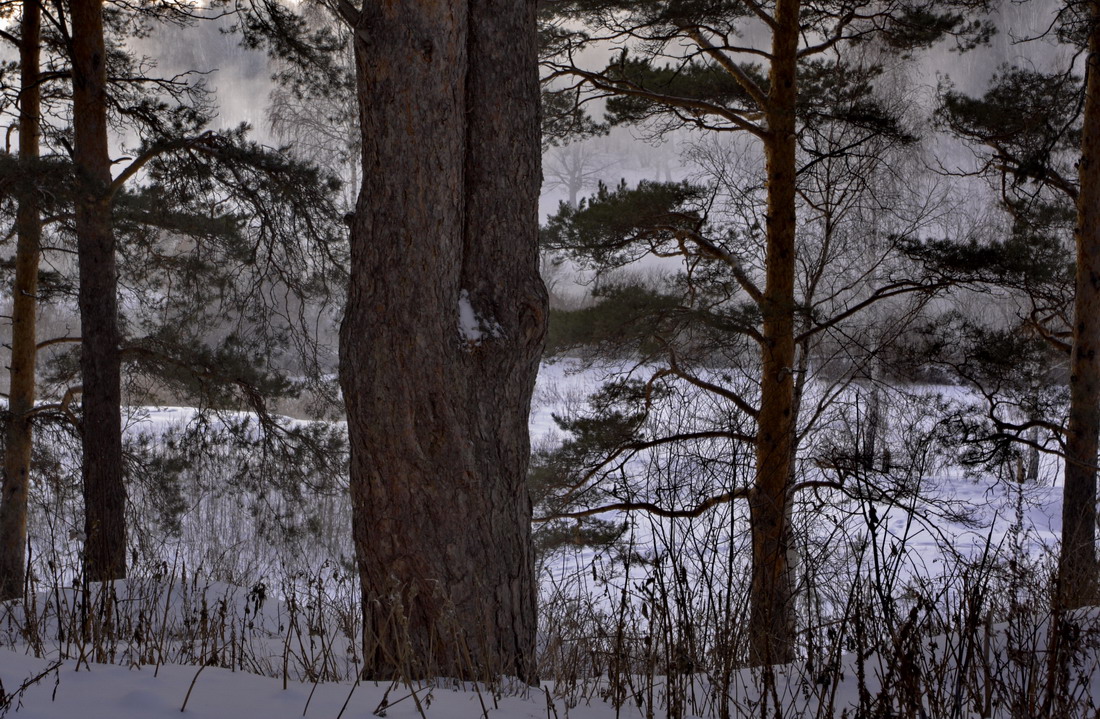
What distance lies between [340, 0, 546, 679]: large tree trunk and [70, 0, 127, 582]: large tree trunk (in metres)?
4.13

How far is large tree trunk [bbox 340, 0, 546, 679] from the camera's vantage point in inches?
128

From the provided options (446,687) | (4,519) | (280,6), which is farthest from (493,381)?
(4,519)

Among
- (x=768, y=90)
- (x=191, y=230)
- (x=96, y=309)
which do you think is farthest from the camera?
(x=768, y=90)

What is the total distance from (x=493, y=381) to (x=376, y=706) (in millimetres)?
1544

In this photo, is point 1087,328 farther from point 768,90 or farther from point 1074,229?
point 768,90

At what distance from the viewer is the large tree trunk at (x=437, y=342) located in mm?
3252

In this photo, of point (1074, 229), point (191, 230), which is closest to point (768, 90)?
point (1074, 229)

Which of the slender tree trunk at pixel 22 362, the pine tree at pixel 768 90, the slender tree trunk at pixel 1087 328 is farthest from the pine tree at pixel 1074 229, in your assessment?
the slender tree trunk at pixel 22 362

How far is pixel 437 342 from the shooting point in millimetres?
3266

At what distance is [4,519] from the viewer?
8000 millimetres

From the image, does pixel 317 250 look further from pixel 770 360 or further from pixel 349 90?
pixel 770 360

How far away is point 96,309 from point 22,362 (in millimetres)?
2299

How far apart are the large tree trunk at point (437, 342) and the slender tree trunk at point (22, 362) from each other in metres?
5.98

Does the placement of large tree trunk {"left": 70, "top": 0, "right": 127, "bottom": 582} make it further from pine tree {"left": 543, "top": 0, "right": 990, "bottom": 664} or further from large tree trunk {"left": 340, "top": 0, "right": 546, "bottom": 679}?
large tree trunk {"left": 340, "top": 0, "right": 546, "bottom": 679}
